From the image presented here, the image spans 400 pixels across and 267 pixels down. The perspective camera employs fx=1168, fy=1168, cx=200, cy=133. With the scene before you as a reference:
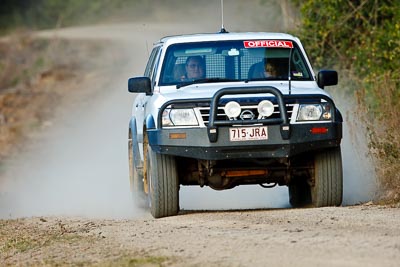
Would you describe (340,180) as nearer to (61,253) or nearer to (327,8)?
(61,253)

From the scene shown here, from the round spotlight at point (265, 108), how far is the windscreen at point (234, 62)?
1.13 meters

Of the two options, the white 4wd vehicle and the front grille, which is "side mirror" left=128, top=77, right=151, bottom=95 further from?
the front grille

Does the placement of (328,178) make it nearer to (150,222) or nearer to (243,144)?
(243,144)

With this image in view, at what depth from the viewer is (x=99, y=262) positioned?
26.9 ft

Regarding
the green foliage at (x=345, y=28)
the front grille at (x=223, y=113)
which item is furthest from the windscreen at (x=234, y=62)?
the green foliage at (x=345, y=28)

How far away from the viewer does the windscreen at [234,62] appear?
38.8 ft

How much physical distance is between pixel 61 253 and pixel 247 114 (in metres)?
2.45

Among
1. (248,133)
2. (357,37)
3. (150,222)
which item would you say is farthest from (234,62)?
(357,37)

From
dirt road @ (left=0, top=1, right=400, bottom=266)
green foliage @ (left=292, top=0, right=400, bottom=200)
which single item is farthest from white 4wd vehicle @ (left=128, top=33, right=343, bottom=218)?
green foliage @ (left=292, top=0, right=400, bottom=200)

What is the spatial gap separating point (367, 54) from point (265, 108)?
364 inches

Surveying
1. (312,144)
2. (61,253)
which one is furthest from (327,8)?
(61,253)

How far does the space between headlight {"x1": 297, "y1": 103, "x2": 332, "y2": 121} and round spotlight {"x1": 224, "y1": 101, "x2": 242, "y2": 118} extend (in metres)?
0.57

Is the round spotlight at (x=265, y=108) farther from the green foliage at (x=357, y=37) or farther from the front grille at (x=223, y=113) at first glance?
the green foliage at (x=357, y=37)

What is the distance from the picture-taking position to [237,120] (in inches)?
414
